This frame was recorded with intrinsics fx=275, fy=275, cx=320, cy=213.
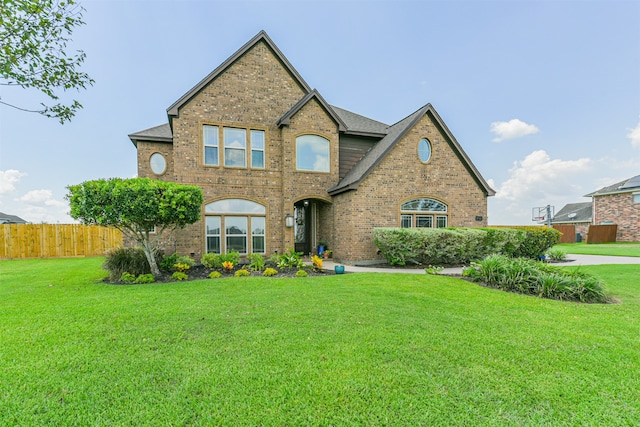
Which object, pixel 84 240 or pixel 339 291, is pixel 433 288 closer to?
pixel 339 291

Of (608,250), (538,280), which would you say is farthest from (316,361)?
(608,250)

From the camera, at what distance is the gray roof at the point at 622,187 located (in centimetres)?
2485

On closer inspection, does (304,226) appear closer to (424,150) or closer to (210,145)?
(210,145)

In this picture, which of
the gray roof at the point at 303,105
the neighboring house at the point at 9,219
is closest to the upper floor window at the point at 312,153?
the gray roof at the point at 303,105

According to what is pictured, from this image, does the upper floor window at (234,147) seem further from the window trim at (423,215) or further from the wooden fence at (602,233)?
the wooden fence at (602,233)

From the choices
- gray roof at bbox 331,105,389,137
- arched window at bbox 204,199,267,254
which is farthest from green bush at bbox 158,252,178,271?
gray roof at bbox 331,105,389,137

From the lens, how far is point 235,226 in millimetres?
12031

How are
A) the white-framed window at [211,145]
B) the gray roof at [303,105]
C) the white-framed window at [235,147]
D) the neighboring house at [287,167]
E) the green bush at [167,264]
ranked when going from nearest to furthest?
1. the green bush at [167,264]
2. the neighboring house at [287,167]
3. the white-framed window at [211,145]
4. the white-framed window at [235,147]
5. the gray roof at [303,105]

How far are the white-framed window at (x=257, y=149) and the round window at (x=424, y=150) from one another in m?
7.14

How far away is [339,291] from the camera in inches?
254

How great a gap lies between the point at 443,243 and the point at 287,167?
7251 mm

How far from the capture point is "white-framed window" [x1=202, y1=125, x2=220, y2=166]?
1169 cm

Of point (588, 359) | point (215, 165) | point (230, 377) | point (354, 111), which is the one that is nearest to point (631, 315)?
point (588, 359)

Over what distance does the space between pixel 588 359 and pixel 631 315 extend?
9.84ft
